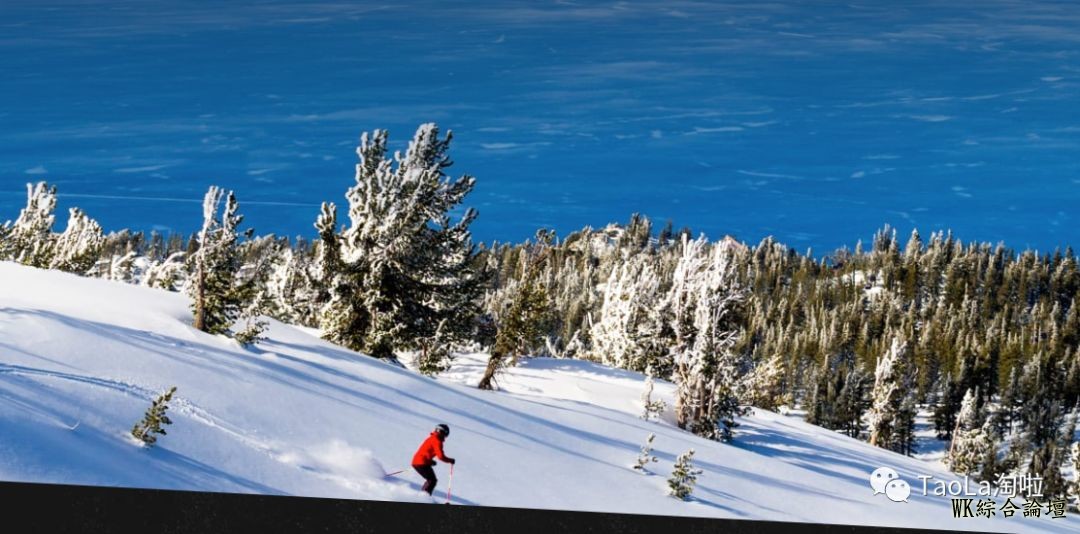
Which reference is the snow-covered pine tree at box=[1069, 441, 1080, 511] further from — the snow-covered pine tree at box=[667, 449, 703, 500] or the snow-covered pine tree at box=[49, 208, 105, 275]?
the snow-covered pine tree at box=[49, 208, 105, 275]

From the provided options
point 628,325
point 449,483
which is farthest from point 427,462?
point 628,325

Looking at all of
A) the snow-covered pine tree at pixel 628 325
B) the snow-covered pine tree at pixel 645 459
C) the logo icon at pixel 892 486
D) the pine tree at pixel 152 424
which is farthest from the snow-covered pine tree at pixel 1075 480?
the pine tree at pixel 152 424

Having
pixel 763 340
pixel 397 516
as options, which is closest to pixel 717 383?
pixel 397 516

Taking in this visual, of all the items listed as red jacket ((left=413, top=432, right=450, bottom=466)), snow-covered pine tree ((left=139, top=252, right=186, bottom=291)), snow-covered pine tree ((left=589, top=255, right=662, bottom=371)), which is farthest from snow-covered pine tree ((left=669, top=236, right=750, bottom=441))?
snow-covered pine tree ((left=139, top=252, right=186, bottom=291))

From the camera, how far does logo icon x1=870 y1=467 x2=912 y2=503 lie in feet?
47.4

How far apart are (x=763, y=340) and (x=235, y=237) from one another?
165748mm

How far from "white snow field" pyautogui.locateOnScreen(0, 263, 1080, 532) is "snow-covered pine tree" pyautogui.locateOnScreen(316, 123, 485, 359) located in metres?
10.3

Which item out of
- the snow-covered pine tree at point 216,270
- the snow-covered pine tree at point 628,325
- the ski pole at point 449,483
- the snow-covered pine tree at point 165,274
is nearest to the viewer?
the ski pole at point 449,483

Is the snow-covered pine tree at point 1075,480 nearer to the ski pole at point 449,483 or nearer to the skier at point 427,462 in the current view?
the ski pole at point 449,483

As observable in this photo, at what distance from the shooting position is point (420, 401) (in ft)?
50.0

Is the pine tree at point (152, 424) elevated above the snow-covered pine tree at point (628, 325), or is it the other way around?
the snow-covered pine tree at point (628, 325)

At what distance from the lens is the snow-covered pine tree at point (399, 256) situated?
30.3 metres

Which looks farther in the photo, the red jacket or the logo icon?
the logo icon

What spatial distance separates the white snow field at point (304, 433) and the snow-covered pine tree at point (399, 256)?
10.3 metres
